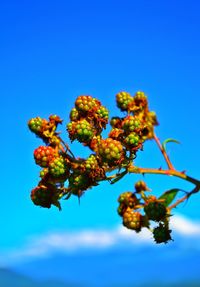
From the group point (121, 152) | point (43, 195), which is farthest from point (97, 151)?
point (43, 195)

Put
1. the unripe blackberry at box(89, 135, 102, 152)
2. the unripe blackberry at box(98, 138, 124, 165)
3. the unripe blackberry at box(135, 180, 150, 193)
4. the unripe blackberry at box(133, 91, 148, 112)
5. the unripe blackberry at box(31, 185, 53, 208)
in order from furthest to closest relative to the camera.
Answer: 1. the unripe blackberry at box(133, 91, 148, 112)
2. the unripe blackberry at box(135, 180, 150, 193)
3. the unripe blackberry at box(31, 185, 53, 208)
4. the unripe blackberry at box(89, 135, 102, 152)
5. the unripe blackberry at box(98, 138, 124, 165)

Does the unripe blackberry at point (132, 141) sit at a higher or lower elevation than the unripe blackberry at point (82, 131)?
lower

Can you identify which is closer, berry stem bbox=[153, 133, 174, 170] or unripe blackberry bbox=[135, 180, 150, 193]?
berry stem bbox=[153, 133, 174, 170]

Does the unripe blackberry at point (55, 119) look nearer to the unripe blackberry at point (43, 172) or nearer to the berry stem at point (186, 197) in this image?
the unripe blackberry at point (43, 172)

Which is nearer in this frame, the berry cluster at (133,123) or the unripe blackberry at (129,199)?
the berry cluster at (133,123)

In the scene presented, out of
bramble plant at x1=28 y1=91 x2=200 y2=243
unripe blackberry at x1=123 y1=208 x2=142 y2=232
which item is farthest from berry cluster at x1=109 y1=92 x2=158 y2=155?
unripe blackberry at x1=123 y1=208 x2=142 y2=232

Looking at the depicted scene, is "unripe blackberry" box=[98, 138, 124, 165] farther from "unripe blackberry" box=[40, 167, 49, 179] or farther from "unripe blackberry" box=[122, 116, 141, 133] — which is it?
"unripe blackberry" box=[40, 167, 49, 179]

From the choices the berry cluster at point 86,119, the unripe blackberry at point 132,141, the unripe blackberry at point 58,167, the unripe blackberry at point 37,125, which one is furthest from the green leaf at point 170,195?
the unripe blackberry at point 37,125

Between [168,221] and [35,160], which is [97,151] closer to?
[35,160]
